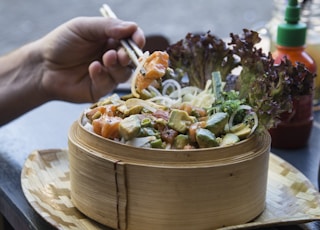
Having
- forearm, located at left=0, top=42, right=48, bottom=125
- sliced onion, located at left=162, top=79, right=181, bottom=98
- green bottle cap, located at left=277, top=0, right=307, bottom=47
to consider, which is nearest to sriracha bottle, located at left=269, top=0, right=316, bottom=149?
green bottle cap, located at left=277, top=0, right=307, bottom=47

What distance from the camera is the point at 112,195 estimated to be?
34.7 inches

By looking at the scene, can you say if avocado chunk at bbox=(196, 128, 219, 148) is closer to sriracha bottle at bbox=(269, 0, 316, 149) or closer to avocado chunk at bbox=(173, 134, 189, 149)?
avocado chunk at bbox=(173, 134, 189, 149)

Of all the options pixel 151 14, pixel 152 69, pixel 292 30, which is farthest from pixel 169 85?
pixel 151 14

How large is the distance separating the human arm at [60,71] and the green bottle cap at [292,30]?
35 cm

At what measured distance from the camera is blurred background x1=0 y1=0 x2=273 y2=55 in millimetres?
3803

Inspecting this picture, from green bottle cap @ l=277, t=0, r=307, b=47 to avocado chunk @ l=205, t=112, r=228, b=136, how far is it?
39cm

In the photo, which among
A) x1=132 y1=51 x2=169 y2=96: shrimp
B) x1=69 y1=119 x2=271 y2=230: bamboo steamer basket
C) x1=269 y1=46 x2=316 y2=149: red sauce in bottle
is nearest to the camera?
x1=69 y1=119 x2=271 y2=230: bamboo steamer basket

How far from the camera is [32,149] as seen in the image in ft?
4.12

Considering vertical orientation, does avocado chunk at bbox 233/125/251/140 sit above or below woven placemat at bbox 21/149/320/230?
above

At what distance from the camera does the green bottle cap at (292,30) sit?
121cm

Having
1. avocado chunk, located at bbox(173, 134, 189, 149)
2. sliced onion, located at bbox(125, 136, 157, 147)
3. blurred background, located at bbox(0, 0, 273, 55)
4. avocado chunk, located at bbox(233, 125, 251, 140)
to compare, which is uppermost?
sliced onion, located at bbox(125, 136, 157, 147)

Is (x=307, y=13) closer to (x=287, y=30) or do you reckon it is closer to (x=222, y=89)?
(x=287, y=30)

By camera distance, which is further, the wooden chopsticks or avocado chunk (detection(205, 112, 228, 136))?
the wooden chopsticks

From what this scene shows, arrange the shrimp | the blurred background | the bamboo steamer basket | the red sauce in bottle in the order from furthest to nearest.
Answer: the blurred background → the red sauce in bottle → the shrimp → the bamboo steamer basket
